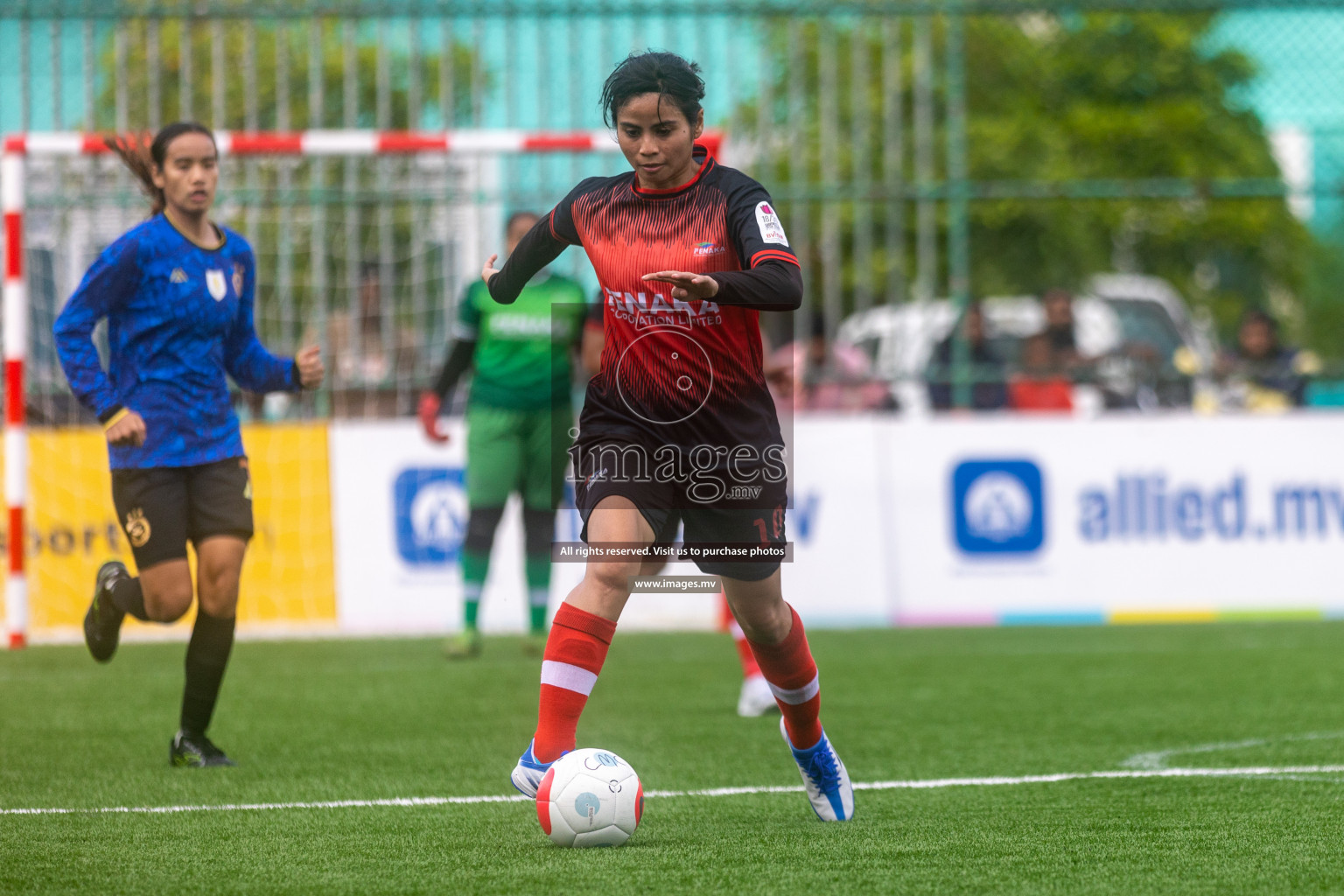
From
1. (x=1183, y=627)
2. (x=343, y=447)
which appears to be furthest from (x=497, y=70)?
(x=1183, y=627)

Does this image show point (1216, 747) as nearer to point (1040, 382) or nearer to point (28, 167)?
point (1040, 382)

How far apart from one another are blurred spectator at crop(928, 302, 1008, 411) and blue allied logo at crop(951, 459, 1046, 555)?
33.3 inches

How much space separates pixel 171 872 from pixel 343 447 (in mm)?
6646

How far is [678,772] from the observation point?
521 centimetres

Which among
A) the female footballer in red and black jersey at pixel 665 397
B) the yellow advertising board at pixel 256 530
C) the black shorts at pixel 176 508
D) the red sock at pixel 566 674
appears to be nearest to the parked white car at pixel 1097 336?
the yellow advertising board at pixel 256 530

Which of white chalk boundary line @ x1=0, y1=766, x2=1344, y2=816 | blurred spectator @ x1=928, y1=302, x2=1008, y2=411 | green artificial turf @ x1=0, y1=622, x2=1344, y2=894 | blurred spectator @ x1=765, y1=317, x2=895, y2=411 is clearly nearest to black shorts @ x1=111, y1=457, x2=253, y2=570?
green artificial turf @ x1=0, y1=622, x2=1344, y2=894

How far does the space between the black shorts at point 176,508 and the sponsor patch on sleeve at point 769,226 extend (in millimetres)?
2269

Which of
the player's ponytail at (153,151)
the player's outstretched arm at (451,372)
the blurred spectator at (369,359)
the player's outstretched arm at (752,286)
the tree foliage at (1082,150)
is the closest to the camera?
the player's outstretched arm at (752,286)

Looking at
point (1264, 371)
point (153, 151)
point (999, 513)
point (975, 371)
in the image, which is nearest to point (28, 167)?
point (153, 151)

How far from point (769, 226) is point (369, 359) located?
7451 millimetres

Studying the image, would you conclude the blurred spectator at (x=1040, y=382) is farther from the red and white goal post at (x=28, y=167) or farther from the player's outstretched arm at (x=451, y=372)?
the player's outstretched arm at (x=451, y=372)

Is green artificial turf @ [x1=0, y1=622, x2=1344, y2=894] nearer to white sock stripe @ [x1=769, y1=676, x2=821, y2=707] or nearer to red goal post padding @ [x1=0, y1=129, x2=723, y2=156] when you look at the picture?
white sock stripe @ [x1=769, y1=676, x2=821, y2=707]

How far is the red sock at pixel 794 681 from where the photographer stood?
427 centimetres

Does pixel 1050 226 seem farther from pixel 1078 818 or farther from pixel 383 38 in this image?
pixel 1078 818
